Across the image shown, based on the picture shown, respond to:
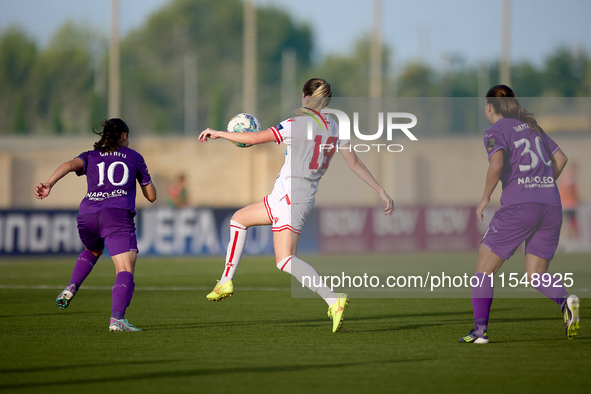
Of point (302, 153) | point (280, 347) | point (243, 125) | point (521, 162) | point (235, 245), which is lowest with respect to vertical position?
point (280, 347)

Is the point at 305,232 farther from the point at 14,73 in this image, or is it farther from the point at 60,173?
the point at 14,73

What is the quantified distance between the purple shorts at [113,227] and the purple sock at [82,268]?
467 mm

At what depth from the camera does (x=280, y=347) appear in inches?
253

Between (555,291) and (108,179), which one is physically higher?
(108,179)

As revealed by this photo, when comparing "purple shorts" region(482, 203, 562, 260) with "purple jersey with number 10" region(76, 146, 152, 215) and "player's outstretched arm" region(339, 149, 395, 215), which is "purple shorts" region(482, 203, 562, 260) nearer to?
"player's outstretched arm" region(339, 149, 395, 215)

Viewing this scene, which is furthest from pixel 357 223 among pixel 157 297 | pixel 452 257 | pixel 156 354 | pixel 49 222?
pixel 156 354

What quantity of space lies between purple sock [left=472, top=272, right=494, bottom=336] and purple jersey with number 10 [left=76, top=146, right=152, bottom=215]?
315 centimetres

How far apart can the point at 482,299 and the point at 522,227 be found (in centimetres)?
67

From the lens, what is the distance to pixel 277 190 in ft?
23.9

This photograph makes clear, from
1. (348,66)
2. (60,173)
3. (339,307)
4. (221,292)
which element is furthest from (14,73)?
(348,66)

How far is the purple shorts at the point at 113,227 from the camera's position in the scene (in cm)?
738

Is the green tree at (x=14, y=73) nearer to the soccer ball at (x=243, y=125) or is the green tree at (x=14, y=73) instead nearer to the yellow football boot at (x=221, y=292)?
the soccer ball at (x=243, y=125)

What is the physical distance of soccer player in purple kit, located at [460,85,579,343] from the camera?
655cm

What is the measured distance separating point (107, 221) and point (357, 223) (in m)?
13.9
